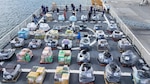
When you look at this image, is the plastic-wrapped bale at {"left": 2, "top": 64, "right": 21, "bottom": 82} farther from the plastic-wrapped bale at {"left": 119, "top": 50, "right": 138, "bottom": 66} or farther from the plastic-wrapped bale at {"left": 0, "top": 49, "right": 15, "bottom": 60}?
the plastic-wrapped bale at {"left": 119, "top": 50, "right": 138, "bottom": 66}

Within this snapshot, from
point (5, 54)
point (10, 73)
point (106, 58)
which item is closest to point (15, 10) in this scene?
point (5, 54)

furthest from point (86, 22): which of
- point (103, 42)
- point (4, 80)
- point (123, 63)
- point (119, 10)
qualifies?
point (119, 10)

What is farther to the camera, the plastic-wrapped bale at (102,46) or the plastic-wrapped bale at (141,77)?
the plastic-wrapped bale at (102,46)

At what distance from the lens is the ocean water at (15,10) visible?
38.9m

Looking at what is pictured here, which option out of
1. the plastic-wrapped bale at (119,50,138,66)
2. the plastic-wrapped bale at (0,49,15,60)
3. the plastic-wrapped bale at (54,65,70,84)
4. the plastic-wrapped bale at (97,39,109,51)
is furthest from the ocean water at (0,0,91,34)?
the plastic-wrapped bale at (119,50,138,66)

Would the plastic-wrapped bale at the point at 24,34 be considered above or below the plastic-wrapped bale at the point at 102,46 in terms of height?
above

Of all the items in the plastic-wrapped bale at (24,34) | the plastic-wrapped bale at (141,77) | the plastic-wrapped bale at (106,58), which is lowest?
the plastic-wrapped bale at (141,77)

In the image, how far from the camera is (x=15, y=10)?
47.8 meters

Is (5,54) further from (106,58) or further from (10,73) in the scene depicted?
(106,58)

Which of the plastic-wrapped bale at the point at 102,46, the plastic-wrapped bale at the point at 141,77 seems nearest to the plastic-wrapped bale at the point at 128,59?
the plastic-wrapped bale at the point at 141,77

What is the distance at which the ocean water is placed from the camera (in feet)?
128

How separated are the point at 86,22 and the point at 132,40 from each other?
10.0 metres

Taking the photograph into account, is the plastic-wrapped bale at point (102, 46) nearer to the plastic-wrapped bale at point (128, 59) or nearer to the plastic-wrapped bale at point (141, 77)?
the plastic-wrapped bale at point (128, 59)

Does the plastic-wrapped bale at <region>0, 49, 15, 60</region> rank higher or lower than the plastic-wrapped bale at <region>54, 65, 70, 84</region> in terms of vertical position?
higher
